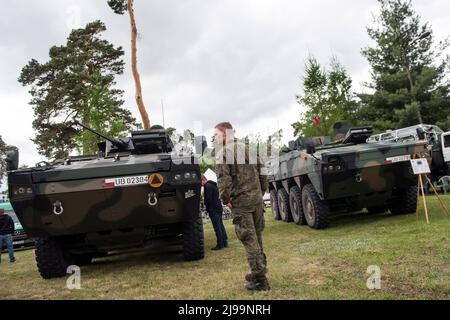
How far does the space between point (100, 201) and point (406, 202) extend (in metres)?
6.21

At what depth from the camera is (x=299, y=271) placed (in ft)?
16.3

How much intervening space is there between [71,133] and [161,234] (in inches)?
781

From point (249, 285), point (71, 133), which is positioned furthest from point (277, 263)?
point (71, 133)

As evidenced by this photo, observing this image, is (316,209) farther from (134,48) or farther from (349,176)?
(134,48)

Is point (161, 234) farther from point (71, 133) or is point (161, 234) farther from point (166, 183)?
point (71, 133)

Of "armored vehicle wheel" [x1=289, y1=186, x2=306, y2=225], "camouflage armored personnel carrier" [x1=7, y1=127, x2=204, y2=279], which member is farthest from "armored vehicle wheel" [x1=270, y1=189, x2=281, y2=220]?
"camouflage armored personnel carrier" [x1=7, y1=127, x2=204, y2=279]

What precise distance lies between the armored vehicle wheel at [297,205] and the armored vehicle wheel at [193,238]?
3.85m

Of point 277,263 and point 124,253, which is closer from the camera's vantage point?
point 277,263

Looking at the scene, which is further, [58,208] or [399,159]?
[399,159]

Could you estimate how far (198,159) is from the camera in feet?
19.9

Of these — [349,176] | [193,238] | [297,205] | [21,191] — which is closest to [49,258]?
[21,191]

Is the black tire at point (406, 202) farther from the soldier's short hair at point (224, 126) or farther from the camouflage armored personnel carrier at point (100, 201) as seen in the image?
the soldier's short hair at point (224, 126)

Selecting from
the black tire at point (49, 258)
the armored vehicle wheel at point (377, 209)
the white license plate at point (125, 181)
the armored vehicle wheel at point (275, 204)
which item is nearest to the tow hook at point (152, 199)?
the white license plate at point (125, 181)

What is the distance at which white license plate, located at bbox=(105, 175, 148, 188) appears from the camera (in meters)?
5.55
